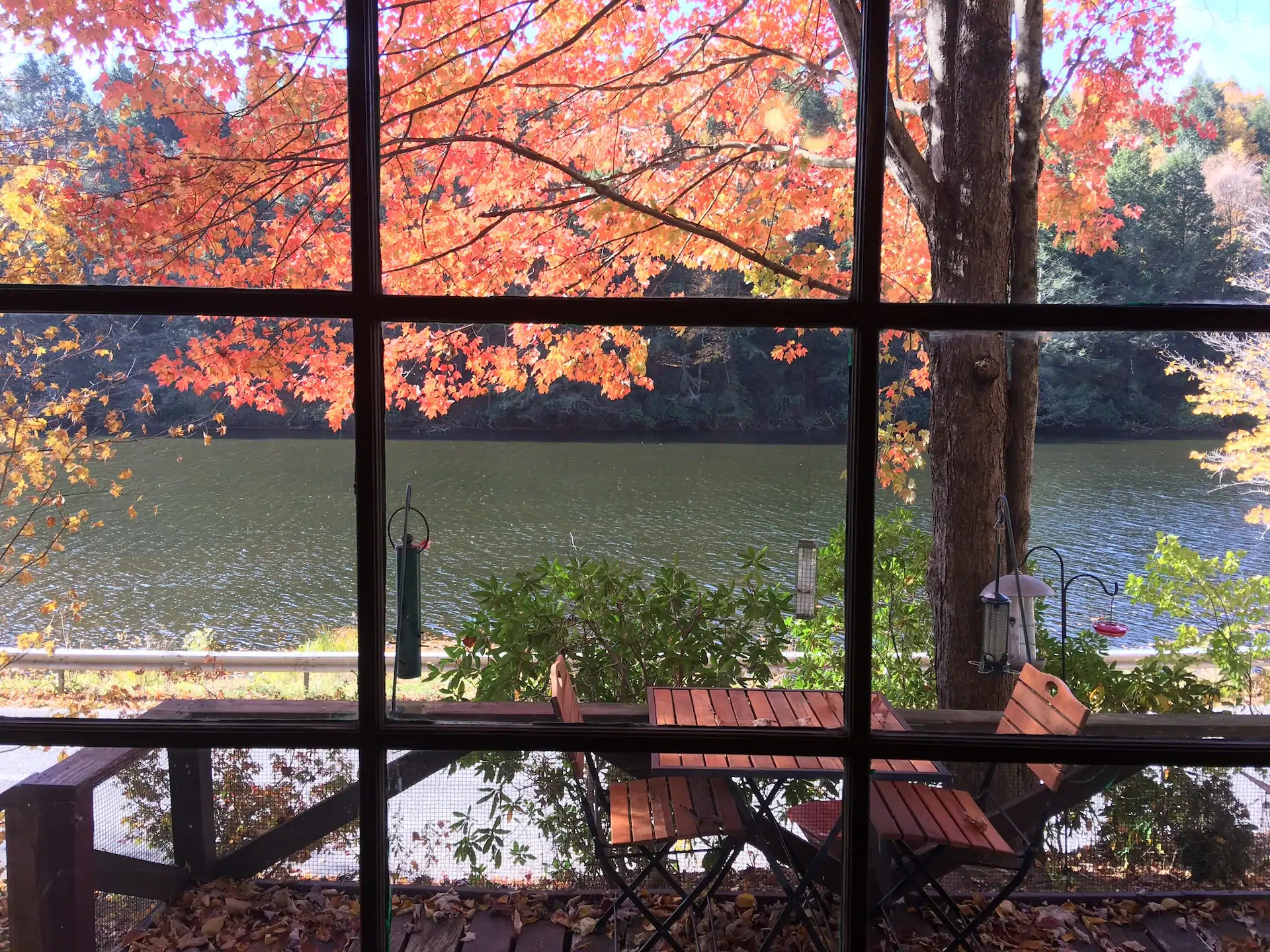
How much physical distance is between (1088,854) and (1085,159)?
5.38ft

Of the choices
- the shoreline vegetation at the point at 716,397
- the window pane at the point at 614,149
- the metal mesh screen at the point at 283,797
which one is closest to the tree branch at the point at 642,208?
the window pane at the point at 614,149

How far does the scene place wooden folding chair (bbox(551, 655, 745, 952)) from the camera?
1.70 metres

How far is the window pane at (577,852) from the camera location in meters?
1.69

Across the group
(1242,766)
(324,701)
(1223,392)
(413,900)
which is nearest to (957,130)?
(1223,392)

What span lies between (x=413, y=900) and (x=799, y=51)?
222 cm

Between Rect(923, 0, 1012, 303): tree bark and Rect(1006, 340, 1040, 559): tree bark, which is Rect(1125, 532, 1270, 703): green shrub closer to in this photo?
Rect(1006, 340, 1040, 559): tree bark

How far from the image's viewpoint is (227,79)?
1.90 m

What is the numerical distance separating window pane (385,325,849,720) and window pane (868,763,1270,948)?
0.37 m

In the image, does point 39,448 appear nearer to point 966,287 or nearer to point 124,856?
point 124,856

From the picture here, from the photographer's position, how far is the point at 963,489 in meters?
2.52

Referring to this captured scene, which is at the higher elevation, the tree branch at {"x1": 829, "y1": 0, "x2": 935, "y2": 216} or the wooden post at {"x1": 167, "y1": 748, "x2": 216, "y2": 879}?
the tree branch at {"x1": 829, "y1": 0, "x2": 935, "y2": 216}

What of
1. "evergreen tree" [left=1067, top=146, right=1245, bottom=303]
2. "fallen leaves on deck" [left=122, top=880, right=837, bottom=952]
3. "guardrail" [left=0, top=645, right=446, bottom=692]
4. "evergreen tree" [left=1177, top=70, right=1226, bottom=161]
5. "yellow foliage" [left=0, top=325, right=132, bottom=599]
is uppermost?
"evergreen tree" [left=1177, top=70, right=1226, bottom=161]

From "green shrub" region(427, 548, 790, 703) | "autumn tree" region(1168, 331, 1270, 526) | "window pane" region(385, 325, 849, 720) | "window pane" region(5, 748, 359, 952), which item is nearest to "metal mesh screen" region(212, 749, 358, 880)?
"window pane" region(5, 748, 359, 952)

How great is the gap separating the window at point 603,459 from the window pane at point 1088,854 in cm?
1
